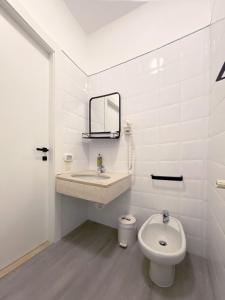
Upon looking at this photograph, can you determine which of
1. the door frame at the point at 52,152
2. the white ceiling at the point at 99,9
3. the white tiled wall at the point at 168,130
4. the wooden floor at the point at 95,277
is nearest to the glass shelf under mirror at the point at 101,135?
the white tiled wall at the point at 168,130

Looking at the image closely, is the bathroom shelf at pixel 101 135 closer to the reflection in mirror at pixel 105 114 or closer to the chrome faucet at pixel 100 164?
the reflection in mirror at pixel 105 114

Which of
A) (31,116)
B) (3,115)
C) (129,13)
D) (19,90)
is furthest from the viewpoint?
(129,13)

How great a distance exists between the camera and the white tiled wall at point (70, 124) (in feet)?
4.89

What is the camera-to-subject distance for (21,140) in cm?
122

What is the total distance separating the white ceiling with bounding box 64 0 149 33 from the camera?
5.12ft

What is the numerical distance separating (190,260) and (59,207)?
54.9 inches

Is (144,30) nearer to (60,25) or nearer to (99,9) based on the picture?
(99,9)

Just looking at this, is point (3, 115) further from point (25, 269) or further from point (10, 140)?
point (25, 269)

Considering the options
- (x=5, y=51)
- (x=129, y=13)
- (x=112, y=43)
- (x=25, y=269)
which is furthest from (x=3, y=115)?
(x=129, y=13)

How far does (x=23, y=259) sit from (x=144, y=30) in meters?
2.67

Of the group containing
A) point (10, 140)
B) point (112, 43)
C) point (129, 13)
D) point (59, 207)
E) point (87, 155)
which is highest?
point (129, 13)

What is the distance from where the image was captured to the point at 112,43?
177 cm

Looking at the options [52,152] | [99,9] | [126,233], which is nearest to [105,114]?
[52,152]

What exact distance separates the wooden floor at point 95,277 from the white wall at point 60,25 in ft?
7.18
